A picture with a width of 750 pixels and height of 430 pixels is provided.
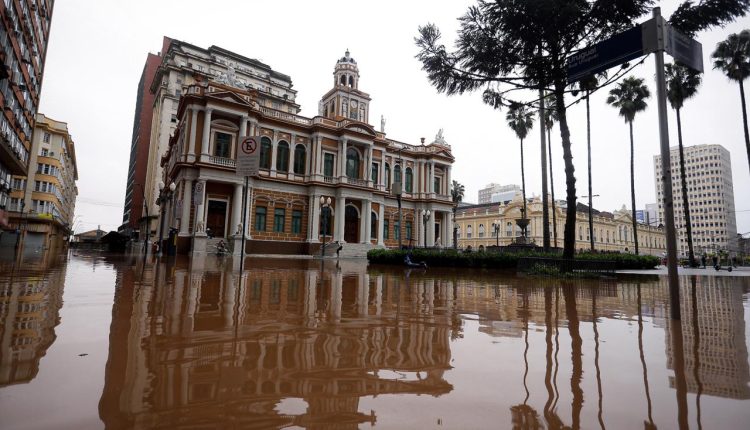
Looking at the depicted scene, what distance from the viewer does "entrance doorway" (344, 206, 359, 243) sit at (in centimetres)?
3432

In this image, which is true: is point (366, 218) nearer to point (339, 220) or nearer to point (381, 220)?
point (381, 220)

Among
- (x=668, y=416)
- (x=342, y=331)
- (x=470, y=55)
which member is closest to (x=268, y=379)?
(x=342, y=331)

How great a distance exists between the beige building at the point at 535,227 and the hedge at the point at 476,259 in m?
39.6

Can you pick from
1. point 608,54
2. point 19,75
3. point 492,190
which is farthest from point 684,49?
point 492,190

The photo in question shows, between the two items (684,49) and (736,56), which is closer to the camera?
(684,49)

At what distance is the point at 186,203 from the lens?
26.3 meters

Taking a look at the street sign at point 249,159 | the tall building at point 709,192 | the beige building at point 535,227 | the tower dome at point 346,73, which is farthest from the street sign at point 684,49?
the tall building at point 709,192

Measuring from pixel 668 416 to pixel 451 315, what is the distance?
2.92 meters

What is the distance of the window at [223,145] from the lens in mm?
28219

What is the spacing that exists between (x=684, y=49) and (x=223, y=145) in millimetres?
28104

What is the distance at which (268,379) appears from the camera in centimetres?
218

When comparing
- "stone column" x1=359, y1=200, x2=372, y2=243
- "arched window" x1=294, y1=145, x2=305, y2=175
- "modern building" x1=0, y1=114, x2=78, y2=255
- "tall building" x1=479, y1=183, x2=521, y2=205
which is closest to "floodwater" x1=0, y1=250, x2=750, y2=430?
"arched window" x1=294, y1=145, x2=305, y2=175

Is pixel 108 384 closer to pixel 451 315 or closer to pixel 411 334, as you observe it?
pixel 411 334

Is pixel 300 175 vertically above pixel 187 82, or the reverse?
pixel 187 82
